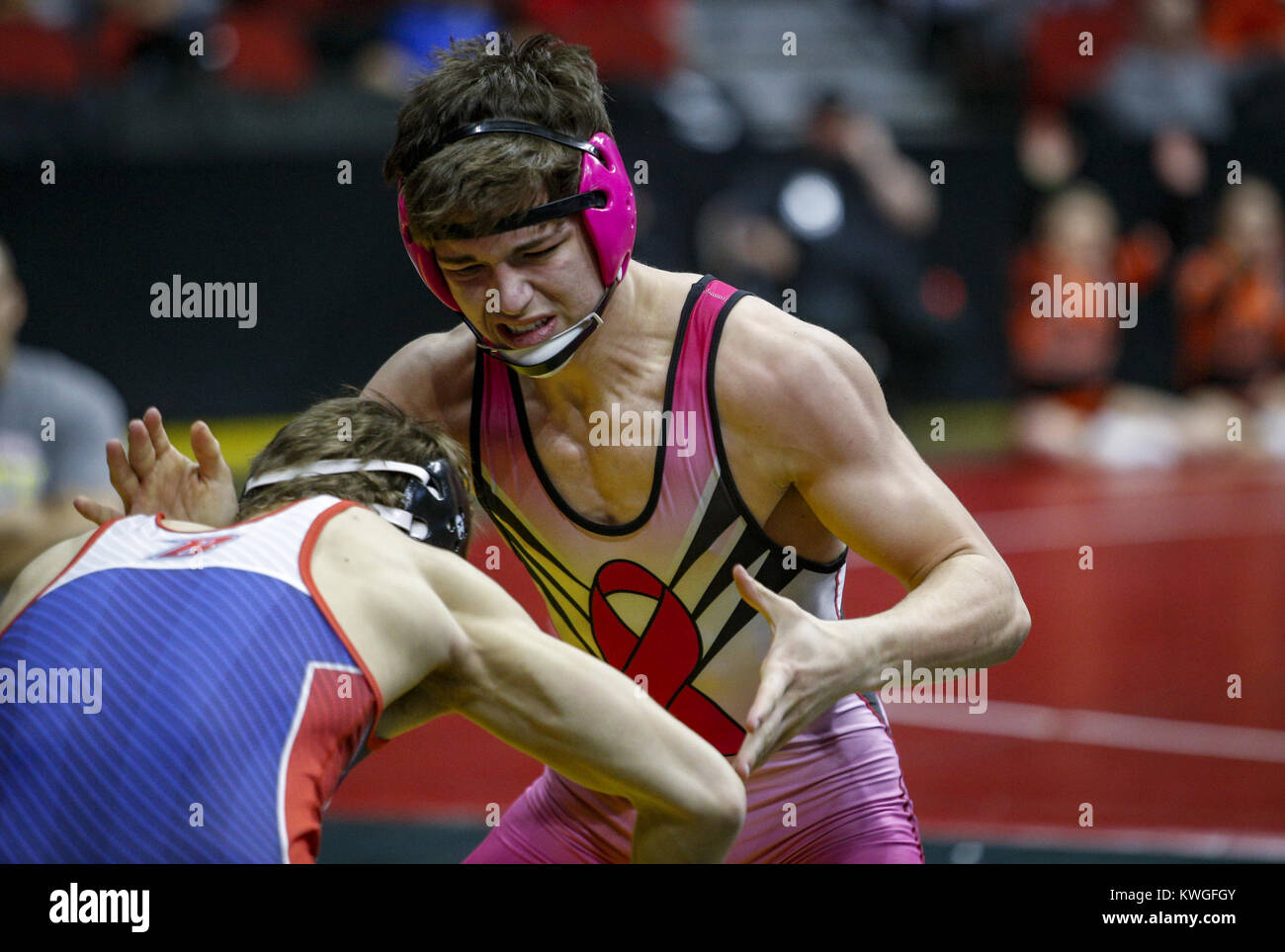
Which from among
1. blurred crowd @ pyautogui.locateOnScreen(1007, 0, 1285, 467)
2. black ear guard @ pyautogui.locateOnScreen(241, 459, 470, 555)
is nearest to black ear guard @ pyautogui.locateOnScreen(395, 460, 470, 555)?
black ear guard @ pyautogui.locateOnScreen(241, 459, 470, 555)

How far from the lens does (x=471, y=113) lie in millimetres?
2939

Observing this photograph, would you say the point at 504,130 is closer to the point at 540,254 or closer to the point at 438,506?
the point at 540,254

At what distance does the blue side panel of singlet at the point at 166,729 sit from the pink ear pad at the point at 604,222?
3.21 ft

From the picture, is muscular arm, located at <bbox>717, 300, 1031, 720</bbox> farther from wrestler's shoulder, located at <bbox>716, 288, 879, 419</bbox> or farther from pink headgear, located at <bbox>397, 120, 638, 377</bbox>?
pink headgear, located at <bbox>397, 120, 638, 377</bbox>

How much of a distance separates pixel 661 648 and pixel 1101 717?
3.63 meters

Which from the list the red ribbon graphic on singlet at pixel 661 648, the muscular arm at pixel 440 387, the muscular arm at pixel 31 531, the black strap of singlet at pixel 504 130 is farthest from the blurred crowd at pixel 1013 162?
the black strap of singlet at pixel 504 130

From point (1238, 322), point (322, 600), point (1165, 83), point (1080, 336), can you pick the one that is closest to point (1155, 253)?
point (1238, 322)

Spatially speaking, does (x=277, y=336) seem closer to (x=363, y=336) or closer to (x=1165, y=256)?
(x=363, y=336)

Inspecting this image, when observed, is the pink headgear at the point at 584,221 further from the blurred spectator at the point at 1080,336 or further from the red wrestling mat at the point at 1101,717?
the blurred spectator at the point at 1080,336

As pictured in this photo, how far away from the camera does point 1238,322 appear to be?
1175 cm

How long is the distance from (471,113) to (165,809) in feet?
4.65

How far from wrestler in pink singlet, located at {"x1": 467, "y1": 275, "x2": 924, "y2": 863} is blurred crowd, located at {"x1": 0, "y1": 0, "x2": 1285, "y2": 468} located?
675 cm

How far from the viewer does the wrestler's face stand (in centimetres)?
290

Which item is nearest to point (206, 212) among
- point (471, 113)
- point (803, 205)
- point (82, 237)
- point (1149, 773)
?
point (82, 237)
